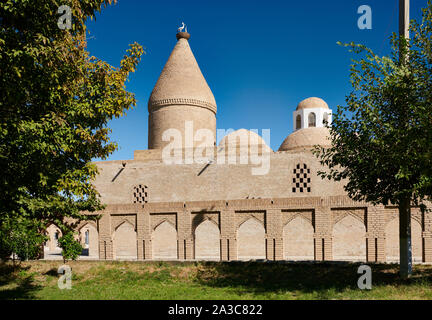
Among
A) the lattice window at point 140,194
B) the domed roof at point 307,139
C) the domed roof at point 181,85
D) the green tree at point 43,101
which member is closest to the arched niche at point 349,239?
the domed roof at point 307,139

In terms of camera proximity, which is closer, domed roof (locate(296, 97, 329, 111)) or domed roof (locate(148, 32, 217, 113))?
domed roof (locate(148, 32, 217, 113))

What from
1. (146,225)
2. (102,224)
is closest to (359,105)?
(146,225)

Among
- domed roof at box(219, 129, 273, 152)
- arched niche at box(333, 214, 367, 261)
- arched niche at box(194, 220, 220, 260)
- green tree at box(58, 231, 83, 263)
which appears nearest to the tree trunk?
arched niche at box(333, 214, 367, 261)

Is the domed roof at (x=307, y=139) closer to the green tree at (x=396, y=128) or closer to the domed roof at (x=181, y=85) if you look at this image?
the domed roof at (x=181, y=85)

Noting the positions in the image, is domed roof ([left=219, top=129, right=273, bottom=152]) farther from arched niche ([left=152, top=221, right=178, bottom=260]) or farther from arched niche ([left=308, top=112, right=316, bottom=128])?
arched niche ([left=152, top=221, right=178, bottom=260])

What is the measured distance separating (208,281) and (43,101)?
742 centimetres

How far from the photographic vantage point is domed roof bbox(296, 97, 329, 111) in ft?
93.7

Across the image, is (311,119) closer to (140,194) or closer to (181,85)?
(181,85)

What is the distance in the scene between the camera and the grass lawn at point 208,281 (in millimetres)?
9195

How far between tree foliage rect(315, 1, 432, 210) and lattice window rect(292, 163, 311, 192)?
9444mm

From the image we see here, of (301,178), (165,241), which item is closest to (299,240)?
(301,178)

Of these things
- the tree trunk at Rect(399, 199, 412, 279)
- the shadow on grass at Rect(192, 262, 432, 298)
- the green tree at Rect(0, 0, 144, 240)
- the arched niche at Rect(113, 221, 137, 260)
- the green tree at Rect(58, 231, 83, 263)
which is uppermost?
the green tree at Rect(0, 0, 144, 240)

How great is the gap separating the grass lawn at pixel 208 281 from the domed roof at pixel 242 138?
1289 centimetres

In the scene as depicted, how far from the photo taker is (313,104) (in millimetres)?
28672
